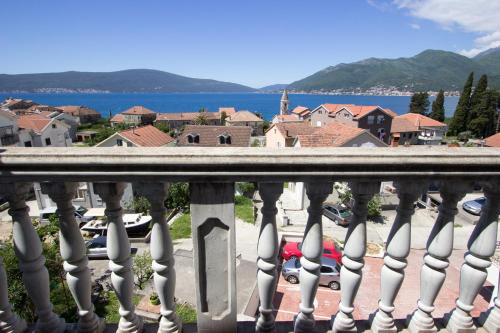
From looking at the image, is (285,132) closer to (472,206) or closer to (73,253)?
(472,206)

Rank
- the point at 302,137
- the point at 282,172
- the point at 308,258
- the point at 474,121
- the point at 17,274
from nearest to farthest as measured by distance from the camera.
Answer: the point at 282,172
the point at 308,258
the point at 17,274
the point at 302,137
the point at 474,121

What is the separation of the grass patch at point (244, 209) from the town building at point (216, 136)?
37.3ft

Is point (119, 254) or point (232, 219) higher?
point (232, 219)

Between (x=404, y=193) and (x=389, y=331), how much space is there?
1.08 m

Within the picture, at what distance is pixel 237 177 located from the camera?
66.1 inches

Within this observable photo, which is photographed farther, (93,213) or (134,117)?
(134,117)

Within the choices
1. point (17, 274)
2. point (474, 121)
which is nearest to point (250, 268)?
point (17, 274)

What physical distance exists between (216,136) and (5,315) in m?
35.9

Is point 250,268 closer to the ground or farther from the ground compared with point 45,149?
closer to the ground

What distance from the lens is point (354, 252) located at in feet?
6.34

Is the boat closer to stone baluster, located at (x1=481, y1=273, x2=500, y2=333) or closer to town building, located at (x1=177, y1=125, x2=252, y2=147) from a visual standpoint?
stone baluster, located at (x1=481, y1=273, x2=500, y2=333)

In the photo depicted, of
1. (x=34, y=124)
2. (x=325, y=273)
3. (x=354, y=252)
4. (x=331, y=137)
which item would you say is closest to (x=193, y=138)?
(x=331, y=137)

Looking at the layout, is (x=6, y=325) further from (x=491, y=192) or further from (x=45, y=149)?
(x=491, y=192)

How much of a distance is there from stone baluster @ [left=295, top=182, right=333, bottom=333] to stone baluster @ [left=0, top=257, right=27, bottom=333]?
202 centimetres
